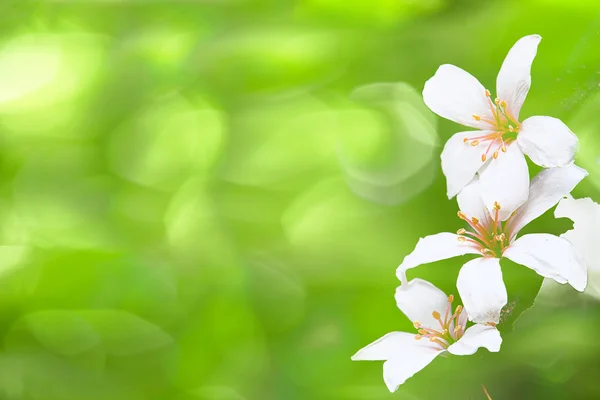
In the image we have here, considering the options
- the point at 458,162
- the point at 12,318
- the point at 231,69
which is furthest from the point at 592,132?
the point at 12,318

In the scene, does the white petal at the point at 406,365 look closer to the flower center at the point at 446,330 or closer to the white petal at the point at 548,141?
the flower center at the point at 446,330

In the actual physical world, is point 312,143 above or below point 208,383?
above

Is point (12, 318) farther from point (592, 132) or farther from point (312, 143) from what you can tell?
point (592, 132)

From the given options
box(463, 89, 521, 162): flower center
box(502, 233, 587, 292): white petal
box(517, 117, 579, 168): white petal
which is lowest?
box(502, 233, 587, 292): white petal

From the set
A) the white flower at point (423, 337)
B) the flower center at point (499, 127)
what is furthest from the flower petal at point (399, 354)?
the flower center at point (499, 127)

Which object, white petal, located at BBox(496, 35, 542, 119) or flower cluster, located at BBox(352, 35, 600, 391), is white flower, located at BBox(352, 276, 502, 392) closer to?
flower cluster, located at BBox(352, 35, 600, 391)

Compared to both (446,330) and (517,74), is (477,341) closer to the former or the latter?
(446,330)

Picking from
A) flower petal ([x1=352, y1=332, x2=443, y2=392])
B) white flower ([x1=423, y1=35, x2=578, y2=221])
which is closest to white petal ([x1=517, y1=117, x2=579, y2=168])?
white flower ([x1=423, y1=35, x2=578, y2=221])
